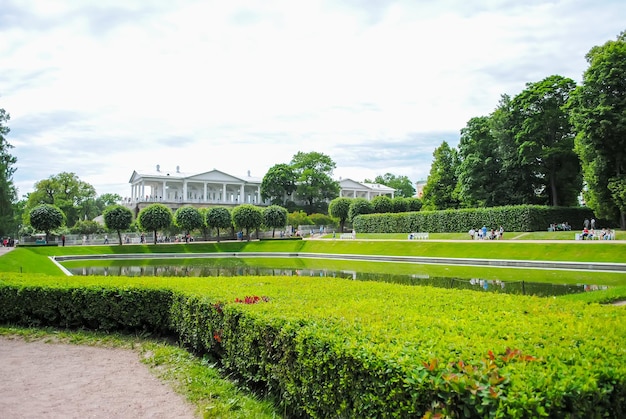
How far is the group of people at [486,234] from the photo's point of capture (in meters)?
37.0

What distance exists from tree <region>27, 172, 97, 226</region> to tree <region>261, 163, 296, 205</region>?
31838 millimetres

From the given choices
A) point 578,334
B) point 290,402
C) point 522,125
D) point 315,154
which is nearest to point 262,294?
point 290,402

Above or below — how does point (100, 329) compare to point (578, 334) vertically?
below

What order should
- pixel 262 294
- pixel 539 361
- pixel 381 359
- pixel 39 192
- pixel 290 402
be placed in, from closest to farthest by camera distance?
pixel 539 361 → pixel 381 359 → pixel 290 402 → pixel 262 294 → pixel 39 192

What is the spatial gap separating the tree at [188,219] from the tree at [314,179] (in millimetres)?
31376

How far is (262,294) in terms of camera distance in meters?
7.45

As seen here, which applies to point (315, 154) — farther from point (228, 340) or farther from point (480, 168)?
point (228, 340)

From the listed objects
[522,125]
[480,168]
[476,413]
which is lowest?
[476,413]

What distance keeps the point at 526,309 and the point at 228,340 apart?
13.3ft

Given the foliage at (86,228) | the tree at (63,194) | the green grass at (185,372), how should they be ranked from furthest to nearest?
the tree at (63,194) → the foliage at (86,228) → the green grass at (185,372)

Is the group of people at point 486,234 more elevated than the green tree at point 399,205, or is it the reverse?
the green tree at point 399,205

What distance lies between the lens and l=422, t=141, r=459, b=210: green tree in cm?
5600

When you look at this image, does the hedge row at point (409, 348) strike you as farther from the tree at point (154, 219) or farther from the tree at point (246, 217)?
the tree at point (246, 217)

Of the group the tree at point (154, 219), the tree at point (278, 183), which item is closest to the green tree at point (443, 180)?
the tree at point (278, 183)
